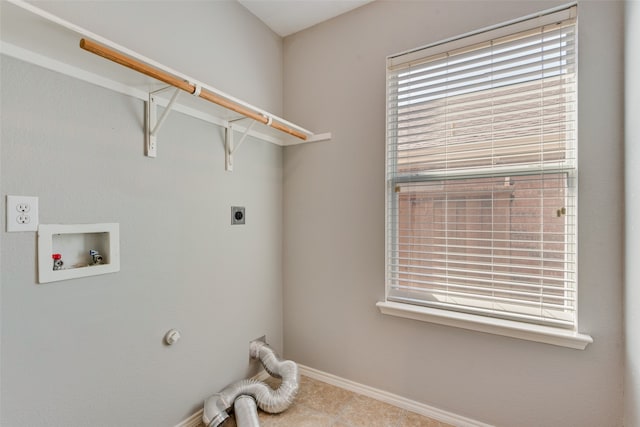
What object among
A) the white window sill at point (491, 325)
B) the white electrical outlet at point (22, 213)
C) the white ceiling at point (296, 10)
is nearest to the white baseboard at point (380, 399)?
the white window sill at point (491, 325)

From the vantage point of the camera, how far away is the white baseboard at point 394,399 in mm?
1612

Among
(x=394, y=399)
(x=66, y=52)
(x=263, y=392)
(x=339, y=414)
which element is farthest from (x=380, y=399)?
(x=66, y=52)

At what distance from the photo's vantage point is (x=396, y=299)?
5.96ft

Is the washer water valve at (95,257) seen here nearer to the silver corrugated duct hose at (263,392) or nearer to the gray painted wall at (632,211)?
the silver corrugated duct hose at (263,392)

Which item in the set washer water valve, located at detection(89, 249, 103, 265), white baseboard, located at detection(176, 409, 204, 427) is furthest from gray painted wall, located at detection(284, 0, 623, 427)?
washer water valve, located at detection(89, 249, 103, 265)

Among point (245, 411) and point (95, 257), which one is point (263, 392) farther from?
point (95, 257)

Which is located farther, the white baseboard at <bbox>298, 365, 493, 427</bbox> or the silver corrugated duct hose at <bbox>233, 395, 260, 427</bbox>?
the white baseboard at <bbox>298, 365, 493, 427</bbox>

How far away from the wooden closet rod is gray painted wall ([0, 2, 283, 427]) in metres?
0.26

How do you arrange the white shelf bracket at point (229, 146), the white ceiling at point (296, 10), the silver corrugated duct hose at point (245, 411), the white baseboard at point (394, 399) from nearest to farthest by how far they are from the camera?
the silver corrugated duct hose at point (245, 411)
the white baseboard at point (394, 399)
the white shelf bracket at point (229, 146)
the white ceiling at point (296, 10)

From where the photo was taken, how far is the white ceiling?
6.20 ft

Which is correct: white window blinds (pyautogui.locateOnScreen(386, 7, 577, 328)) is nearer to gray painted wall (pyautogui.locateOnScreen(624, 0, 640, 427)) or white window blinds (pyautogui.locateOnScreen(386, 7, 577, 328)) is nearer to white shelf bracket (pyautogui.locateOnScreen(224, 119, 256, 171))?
gray painted wall (pyautogui.locateOnScreen(624, 0, 640, 427))

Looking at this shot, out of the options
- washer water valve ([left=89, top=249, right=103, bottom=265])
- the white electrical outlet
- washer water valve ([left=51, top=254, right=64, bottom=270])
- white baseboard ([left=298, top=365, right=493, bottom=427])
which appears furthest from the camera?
white baseboard ([left=298, top=365, right=493, bottom=427])

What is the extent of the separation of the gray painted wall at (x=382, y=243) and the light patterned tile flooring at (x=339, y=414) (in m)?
0.12

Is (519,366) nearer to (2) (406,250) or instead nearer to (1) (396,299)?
(1) (396,299)
